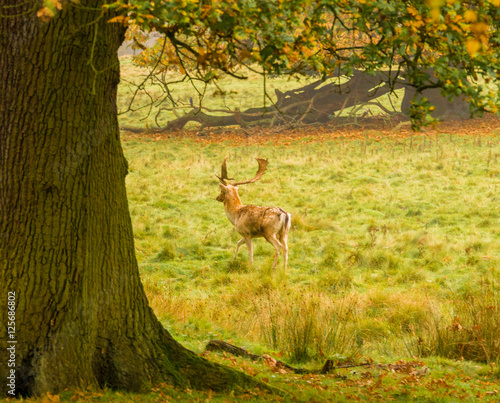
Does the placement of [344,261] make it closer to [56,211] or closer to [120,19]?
[56,211]

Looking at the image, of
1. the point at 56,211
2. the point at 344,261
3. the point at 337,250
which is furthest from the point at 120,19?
the point at 337,250

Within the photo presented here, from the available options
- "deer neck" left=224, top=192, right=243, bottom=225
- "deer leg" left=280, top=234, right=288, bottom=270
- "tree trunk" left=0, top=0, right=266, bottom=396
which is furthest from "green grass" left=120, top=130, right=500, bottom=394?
"tree trunk" left=0, top=0, right=266, bottom=396

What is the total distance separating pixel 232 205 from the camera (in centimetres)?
1222

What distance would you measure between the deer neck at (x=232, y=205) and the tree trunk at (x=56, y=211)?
7.40m

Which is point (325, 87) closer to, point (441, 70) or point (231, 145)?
point (231, 145)

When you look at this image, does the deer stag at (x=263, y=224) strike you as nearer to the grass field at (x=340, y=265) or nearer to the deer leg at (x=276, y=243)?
the deer leg at (x=276, y=243)

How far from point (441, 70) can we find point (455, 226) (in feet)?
30.3

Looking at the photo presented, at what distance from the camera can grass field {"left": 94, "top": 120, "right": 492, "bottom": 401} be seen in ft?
21.9

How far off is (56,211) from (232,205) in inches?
305

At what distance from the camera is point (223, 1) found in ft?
12.9

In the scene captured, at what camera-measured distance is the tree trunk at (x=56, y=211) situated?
4.45 meters

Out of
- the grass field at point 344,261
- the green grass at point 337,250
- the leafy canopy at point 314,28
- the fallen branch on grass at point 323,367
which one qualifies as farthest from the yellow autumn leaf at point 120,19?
the green grass at point 337,250

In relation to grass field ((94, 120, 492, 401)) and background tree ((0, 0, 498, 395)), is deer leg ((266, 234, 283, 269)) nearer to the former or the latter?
grass field ((94, 120, 492, 401))

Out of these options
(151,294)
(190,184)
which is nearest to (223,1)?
(151,294)
